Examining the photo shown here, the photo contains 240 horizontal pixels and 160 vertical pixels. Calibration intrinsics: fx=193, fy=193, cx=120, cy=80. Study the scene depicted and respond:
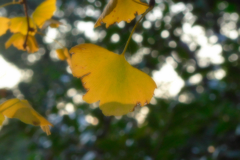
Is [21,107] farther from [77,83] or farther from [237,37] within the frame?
[237,37]

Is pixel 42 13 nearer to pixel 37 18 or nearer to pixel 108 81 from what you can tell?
pixel 37 18

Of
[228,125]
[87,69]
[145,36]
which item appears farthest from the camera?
[145,36]

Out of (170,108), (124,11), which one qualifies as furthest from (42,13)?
(170,108)

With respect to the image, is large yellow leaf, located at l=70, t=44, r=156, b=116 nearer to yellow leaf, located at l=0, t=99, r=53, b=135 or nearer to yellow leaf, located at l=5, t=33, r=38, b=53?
yellow leaf, located at l=0, t=99, r=53, b=135

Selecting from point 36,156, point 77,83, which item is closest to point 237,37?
point 77,83

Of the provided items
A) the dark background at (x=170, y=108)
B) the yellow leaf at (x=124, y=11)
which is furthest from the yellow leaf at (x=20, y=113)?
the dark background at (x=170, y=108)

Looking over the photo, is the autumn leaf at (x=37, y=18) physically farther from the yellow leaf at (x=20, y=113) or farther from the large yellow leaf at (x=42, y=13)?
the yellow leaf at (x=20, y=113)
